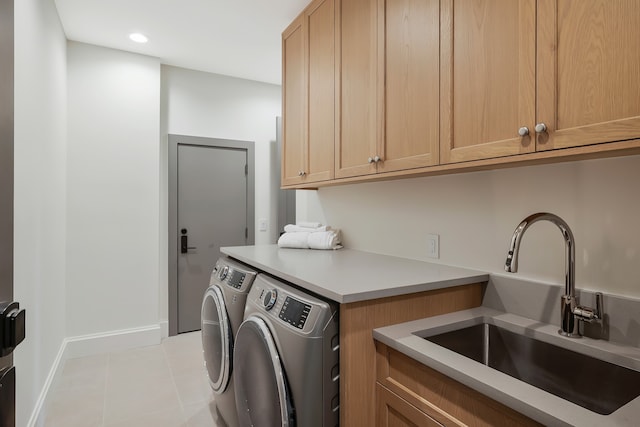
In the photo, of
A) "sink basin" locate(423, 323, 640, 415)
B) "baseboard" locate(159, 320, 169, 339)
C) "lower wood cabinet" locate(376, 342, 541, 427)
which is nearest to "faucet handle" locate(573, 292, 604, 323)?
"sink basin" locate(423, 323, 640, 415)

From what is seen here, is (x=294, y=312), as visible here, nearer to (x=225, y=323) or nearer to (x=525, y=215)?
(x=225, y=323)

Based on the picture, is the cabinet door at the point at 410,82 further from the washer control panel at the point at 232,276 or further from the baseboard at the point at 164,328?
the baseboard at the point at 164,328

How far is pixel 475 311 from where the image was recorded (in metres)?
1.36

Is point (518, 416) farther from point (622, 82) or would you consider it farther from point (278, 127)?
point (278, 127)

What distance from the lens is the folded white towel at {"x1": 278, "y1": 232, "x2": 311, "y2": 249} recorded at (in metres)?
2.29

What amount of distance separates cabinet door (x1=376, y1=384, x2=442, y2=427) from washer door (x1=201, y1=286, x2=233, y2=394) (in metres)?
0.84

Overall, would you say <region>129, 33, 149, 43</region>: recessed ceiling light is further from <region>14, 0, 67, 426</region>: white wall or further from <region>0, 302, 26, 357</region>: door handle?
<region>0, 302, 26, 357</region>: door handle

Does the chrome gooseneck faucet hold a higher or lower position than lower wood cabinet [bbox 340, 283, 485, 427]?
higher

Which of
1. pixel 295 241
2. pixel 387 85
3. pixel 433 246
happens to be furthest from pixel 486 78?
pixel 295 241

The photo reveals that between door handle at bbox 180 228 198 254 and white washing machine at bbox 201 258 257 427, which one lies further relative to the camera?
door handle at bbox 180 228 198 254

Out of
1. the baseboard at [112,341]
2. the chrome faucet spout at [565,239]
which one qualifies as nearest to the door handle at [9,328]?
the chrome faucet spout at [565,239]

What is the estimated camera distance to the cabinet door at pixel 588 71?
0.83 metres

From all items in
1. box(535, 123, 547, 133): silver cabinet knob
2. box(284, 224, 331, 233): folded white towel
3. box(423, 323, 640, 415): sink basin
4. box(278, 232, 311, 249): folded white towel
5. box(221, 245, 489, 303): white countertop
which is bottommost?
box(423, 323, 640, 415): sink basin

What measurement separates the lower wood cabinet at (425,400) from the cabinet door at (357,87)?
88 cm
